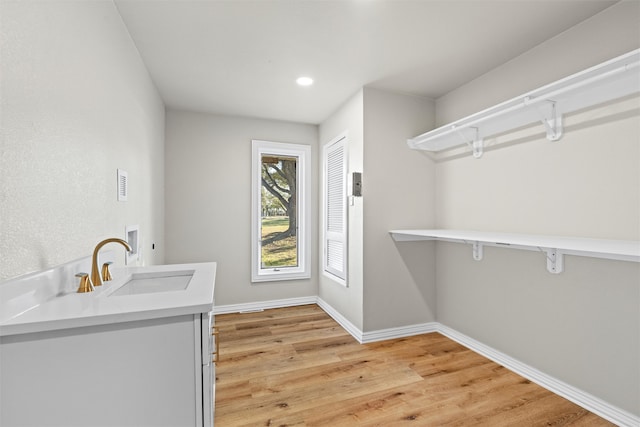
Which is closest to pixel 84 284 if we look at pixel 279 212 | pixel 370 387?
pixel 370 387

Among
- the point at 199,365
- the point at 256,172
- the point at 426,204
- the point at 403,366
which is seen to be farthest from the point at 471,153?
the point at 199,365

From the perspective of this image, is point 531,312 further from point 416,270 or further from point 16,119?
point 16,119

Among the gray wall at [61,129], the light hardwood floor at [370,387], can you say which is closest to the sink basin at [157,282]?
the gray wall at [61,129]

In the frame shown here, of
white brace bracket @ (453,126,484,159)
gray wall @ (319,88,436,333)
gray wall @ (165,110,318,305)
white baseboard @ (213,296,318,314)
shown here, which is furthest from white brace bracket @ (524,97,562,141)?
white baseboard @ (213,296,318,314)

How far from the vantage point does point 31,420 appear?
0.76 meters

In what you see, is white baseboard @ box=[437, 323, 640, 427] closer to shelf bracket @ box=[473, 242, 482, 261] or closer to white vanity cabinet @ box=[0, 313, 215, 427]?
shelf bracket @ box=[473, 242, 482, 261]

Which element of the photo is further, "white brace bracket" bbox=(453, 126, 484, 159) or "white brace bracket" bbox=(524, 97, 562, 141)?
"white brace bracket" bbox=(453, 126, 484, 159)

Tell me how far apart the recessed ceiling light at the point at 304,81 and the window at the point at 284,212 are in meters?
1.15

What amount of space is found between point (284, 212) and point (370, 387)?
7.96ft

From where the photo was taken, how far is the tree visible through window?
12.8 ft

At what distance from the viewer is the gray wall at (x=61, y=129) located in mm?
892

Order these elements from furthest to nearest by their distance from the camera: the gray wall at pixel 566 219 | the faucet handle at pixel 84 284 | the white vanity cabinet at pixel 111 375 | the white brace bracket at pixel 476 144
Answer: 1. the white brace bracket at pixel 476 144
2. the gray wall at pixel 566 219
3. the faucet handle at pixel 84 284
4. the white vanity cabinet at pixel 111 375

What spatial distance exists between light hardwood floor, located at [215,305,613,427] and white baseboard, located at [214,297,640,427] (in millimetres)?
52

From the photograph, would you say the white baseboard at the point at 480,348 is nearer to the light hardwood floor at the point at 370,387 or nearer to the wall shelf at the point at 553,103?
the light hardwood floor at the point at 370,387
